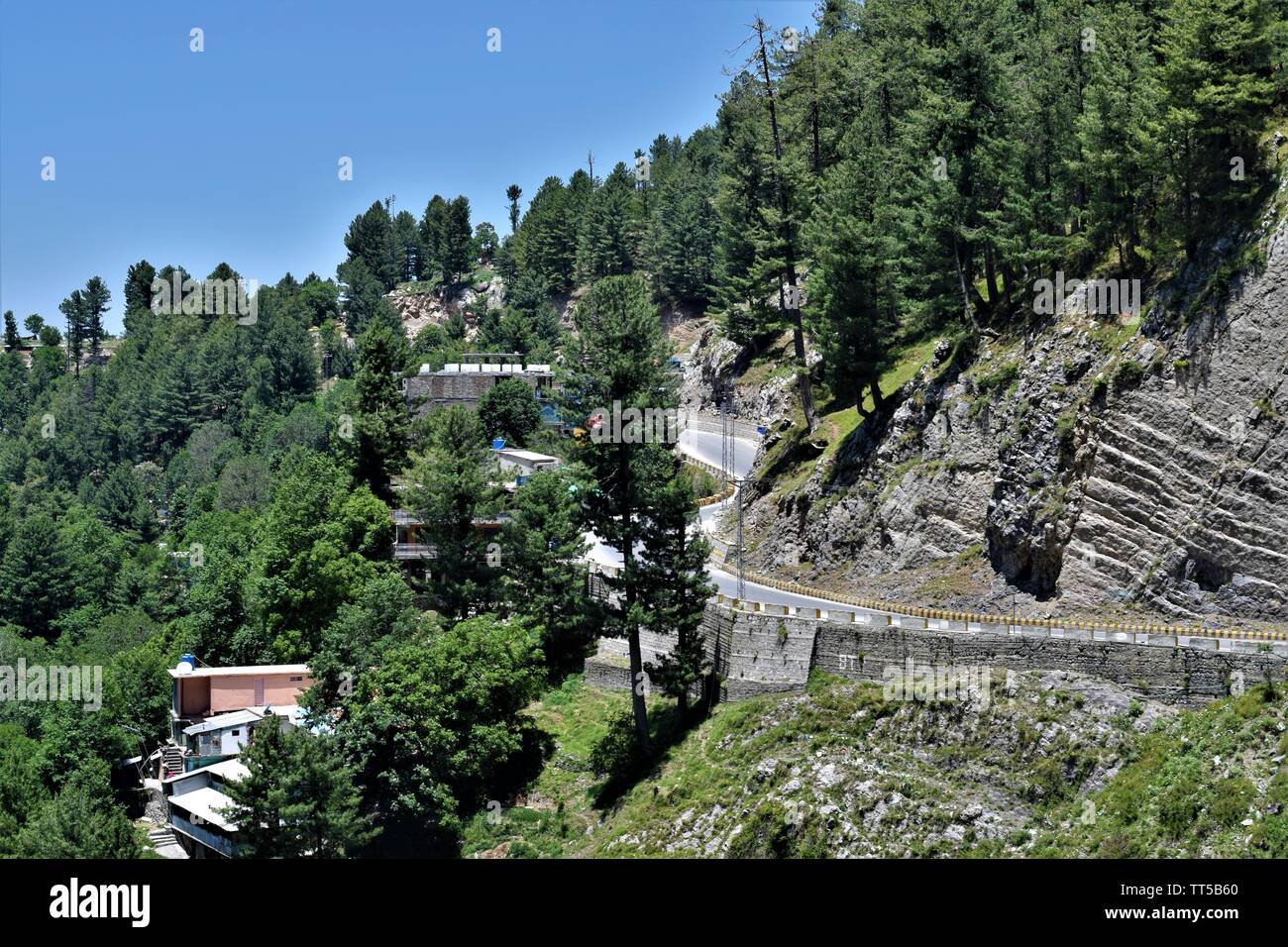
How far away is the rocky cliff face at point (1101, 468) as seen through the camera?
38469mm

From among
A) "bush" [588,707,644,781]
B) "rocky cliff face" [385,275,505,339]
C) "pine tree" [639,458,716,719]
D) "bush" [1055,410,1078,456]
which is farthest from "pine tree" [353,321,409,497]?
"rocky cliff face" [385,275,505,339]

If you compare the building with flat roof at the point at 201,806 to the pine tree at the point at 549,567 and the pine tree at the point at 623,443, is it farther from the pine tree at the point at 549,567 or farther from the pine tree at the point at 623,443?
the pine tree at the point at 623,443

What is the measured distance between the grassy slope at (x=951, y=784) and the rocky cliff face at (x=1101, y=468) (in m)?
6.26

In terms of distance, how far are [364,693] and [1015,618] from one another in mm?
21312

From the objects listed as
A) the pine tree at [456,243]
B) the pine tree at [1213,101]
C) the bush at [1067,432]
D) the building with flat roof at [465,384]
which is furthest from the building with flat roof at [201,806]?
the pine tree at [456,243]

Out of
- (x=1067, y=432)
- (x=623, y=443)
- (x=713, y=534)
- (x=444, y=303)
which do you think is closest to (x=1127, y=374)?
(x=1067, y=432)

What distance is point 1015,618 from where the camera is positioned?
40.3 meters

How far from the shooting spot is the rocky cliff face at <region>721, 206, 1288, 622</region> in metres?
38.5

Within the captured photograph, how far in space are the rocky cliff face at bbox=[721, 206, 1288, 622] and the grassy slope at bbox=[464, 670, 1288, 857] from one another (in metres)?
Answer: 6.26

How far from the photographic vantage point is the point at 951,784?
115 feet

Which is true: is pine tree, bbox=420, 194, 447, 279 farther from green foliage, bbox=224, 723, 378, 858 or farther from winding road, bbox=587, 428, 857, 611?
green foliage, bbox=224, 723, 378, 858
